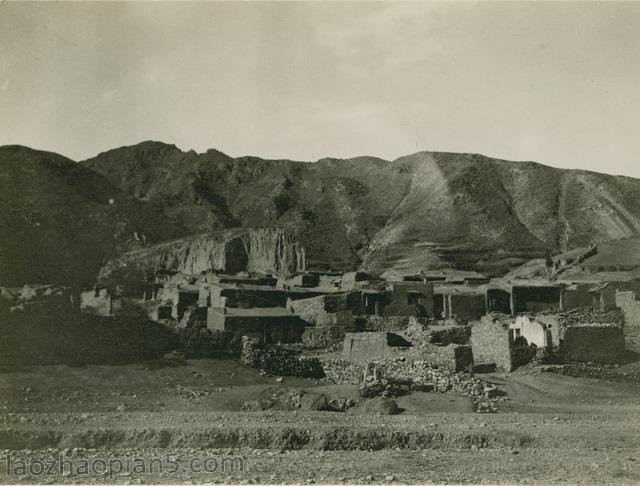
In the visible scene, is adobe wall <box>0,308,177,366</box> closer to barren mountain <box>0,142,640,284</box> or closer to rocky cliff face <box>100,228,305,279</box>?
barren mountain <box>0,142,640,284</box>

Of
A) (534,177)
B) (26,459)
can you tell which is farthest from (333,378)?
(534,177)

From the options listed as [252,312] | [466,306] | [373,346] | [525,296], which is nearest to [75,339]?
[252,312]

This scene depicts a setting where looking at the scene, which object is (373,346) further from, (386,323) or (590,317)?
(590,317)

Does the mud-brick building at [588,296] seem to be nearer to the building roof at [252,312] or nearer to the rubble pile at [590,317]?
the rubble pile at [590,317]

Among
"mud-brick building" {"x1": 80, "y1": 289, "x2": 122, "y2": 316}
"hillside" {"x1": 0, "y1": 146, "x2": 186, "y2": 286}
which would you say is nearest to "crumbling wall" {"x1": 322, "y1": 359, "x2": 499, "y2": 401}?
"mud-brick building" {"x1": 80, "y1": 289, "x2": 122, "y2": 316}

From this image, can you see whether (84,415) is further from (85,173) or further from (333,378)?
(85,173)

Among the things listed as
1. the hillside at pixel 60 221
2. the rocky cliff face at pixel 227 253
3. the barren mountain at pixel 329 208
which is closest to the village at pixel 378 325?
the hillside at pixel 60 221
